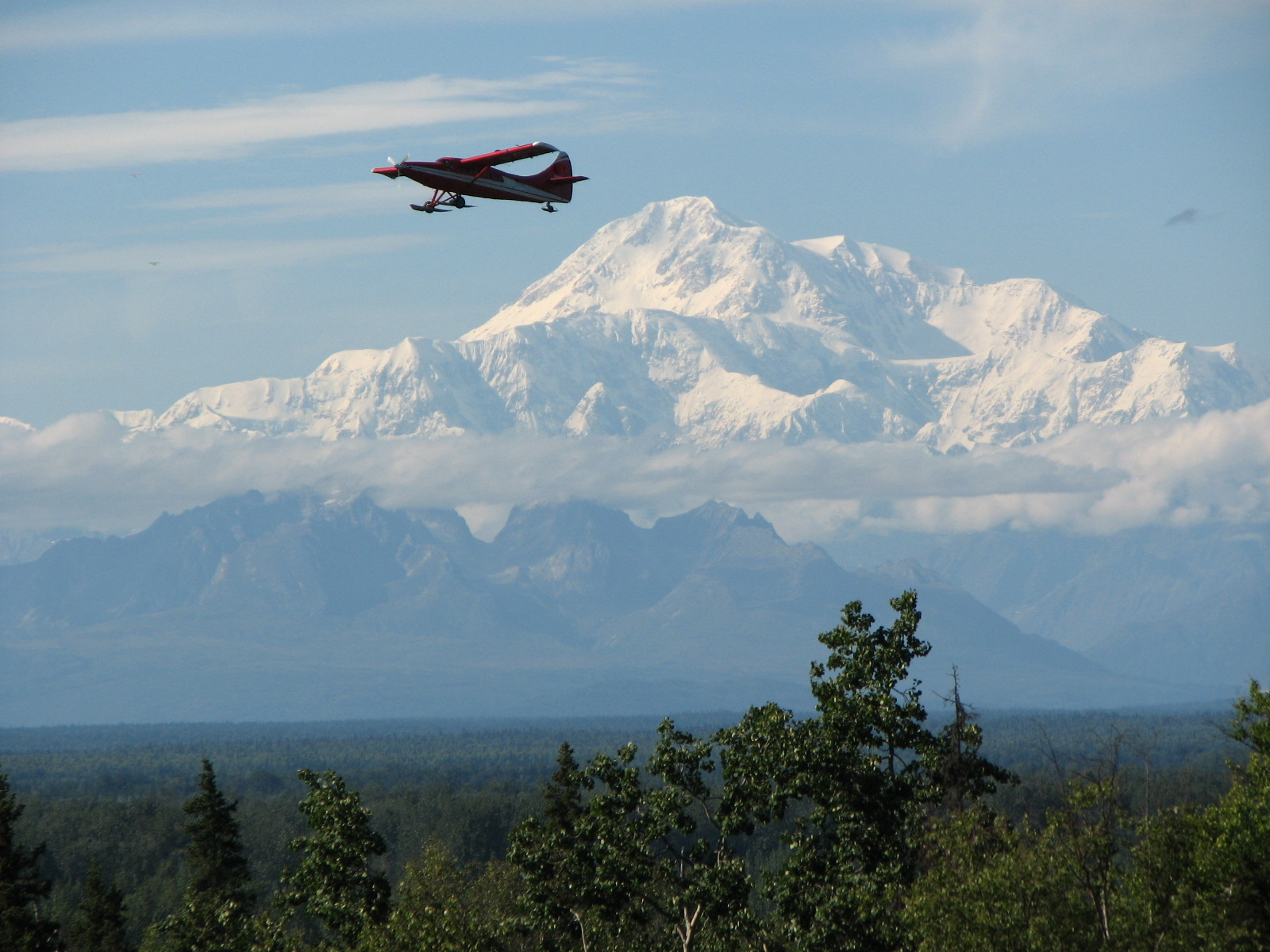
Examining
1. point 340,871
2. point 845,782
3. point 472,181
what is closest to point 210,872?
point 340,871

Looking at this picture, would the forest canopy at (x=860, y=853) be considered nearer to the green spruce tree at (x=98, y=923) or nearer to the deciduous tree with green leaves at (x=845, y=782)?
the deciduous tree with green leaves at (x=845, y=782)

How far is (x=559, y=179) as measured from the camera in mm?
80625

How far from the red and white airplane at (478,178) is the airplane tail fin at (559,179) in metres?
0.09

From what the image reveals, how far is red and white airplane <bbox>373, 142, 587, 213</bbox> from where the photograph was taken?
73.1m

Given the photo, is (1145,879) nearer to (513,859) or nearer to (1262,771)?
(1262,771)

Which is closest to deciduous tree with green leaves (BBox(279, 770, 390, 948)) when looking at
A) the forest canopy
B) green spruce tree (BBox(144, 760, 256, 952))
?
the forest canopy

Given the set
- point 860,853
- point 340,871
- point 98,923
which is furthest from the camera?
point 98,923

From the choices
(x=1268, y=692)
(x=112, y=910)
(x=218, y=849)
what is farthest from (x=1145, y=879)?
(x=112, y=910)

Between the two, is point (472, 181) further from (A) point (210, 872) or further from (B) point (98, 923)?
(B) point (98, 923)

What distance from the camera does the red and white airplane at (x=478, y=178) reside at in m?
73.1

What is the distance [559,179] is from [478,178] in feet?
20.1

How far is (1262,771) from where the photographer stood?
47.9 metres

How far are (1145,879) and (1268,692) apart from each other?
23.8 feet

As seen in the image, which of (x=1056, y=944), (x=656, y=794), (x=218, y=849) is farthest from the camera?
(x=218, y=849)
